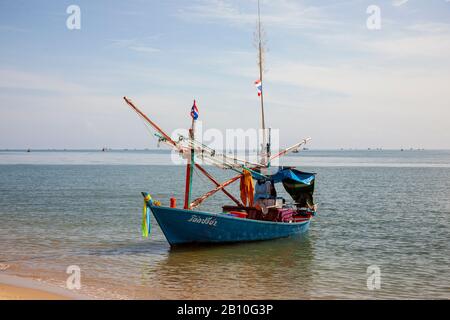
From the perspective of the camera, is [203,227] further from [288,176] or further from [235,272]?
[288,176]

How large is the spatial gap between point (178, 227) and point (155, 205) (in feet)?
5.61

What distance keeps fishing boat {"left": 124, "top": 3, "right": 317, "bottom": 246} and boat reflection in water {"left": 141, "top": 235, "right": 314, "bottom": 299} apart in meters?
0.74

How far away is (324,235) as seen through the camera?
98.6 ft

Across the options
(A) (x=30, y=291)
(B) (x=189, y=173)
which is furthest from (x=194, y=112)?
(A) (x=30, y=291)

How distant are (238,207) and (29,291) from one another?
13594 millimetres

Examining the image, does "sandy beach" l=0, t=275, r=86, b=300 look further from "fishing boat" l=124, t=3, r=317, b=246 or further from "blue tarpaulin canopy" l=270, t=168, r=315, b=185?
"blue tarpaulin canopy" l=270, t=168, r=315, b=185

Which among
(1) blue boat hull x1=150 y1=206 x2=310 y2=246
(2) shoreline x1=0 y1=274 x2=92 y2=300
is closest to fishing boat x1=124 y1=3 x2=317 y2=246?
(1) blue boat hull x1=150 y1=206 x2=310 y2=246

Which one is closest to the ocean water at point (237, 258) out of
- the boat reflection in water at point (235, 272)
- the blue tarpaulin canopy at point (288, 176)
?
the boat reflection in water at point (235, 272)

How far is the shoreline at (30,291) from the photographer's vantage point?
14.9 metres

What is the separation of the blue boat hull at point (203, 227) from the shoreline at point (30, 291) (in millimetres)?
7046

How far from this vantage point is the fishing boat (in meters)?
23.5

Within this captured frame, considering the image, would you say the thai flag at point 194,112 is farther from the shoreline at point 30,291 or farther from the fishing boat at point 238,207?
the shoreline at point 30,291
